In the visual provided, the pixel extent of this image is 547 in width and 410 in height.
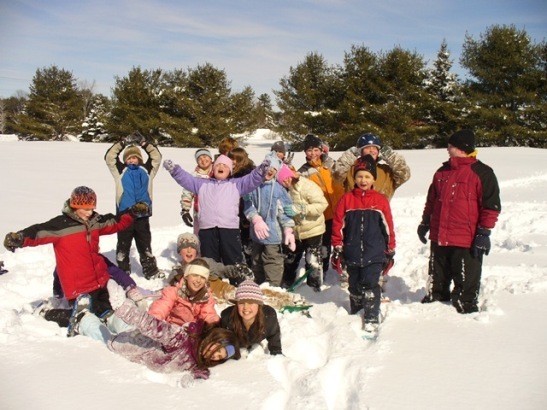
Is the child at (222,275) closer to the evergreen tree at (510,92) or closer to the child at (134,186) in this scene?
the child at (134,186)

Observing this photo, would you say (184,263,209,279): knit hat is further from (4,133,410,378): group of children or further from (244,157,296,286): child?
(244,157,296,286): child

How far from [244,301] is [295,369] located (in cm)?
71

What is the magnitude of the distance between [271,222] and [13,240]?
8.88 ft

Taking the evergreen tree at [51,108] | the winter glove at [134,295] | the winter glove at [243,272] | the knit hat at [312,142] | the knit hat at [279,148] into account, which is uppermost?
the evergreen tree at [51,108]

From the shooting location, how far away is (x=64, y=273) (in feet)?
14.3

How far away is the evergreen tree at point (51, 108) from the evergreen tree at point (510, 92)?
31422 mm

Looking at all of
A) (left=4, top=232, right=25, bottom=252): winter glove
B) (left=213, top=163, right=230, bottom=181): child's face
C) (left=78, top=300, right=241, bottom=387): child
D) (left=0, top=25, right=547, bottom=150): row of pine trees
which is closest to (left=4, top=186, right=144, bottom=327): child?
(left=4, top=232, right=25, bottom=252): winter glove

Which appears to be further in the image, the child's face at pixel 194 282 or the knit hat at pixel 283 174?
the knit hat at pixel 283 174

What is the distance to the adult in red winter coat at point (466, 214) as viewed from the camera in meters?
4.07

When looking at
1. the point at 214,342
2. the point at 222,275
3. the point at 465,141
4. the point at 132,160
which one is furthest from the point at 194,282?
the point at 465,141

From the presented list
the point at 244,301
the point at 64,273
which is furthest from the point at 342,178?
the point at 64,273

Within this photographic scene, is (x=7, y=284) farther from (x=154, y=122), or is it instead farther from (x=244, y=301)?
(x=154, y=122)

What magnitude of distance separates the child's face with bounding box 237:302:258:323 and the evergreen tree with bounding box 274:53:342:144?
29.7 m

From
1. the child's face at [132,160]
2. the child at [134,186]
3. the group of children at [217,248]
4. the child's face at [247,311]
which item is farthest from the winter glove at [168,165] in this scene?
the child's face at [247,311]
